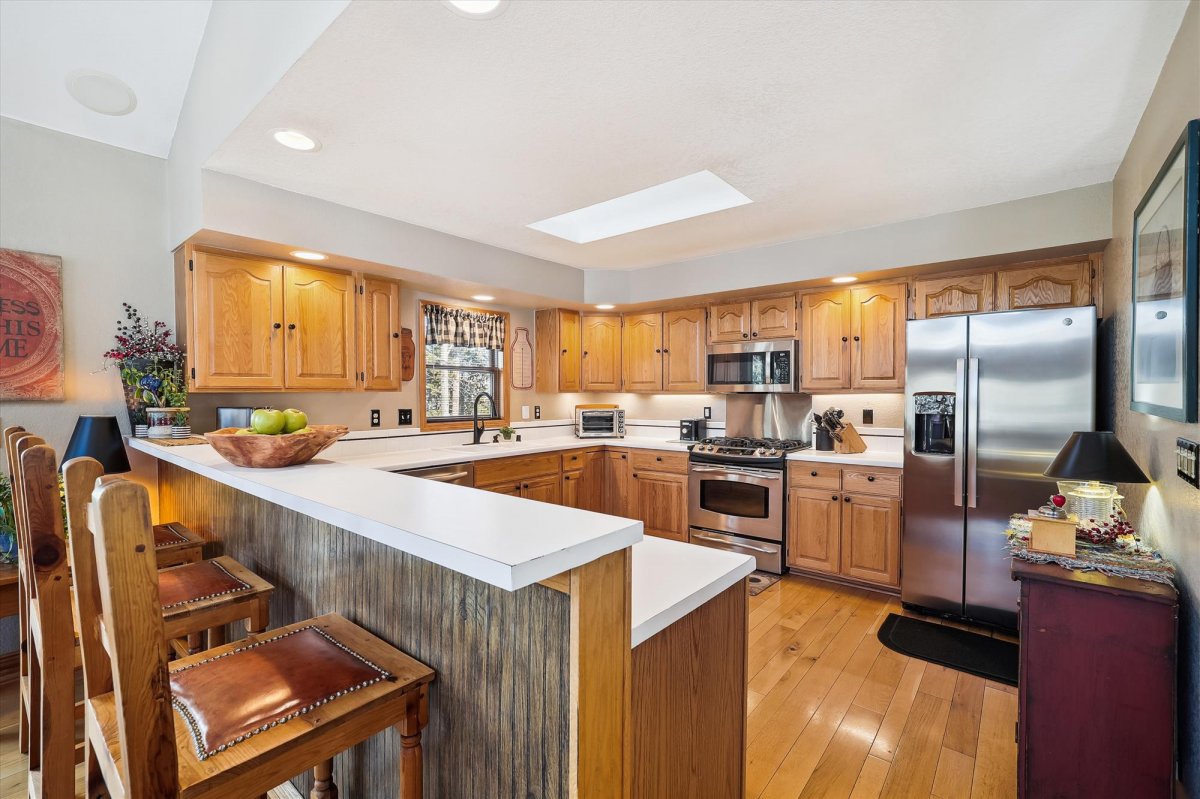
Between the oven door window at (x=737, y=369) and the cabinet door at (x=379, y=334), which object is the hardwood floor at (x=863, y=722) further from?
the cabinet door at (x=379, y=334)

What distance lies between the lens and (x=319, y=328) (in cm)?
322

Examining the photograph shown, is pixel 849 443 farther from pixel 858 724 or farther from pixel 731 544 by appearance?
pixel 858 724

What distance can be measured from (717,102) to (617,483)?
338 cm

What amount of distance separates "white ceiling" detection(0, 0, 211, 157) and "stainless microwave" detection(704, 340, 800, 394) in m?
3.74

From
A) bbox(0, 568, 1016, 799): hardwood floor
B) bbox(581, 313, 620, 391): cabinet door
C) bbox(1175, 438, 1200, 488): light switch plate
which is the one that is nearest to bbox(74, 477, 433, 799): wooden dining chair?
bbox(0, 568, 1016, 799): hardwood floor

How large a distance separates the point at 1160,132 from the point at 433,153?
272 centimetres

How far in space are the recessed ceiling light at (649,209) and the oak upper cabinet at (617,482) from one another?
1.90m

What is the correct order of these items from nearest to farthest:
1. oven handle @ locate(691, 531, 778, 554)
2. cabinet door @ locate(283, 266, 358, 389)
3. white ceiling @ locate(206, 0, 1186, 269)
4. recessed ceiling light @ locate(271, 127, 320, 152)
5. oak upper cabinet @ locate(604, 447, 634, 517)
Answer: white ceiling @ locate(206, 0, 1186, 269) → recessed ceiling light @ locate(271, 127, 320, 152) → cabinet door @ locate(283, 266, 358, 389) → oven handle @ locate(691, 531, 778, 554) → oak upper cabinet @ locate(604, 447, 634, 517)

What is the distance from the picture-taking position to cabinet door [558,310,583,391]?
4.94 meters

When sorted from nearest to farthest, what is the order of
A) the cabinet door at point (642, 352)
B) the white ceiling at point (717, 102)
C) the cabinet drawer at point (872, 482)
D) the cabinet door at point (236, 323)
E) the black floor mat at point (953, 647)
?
the white ceiling at point (717, 102) → the black floor mat at point (953, 647) → the cabinet door at point (236, 323) → the cabinet drawer at point (872, 482) → the cabinet door at point (642, 352)

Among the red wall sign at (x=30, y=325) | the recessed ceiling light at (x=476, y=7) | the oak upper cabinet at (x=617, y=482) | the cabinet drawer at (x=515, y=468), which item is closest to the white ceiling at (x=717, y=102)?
the recessed ceiling light at (x=476, y=7)

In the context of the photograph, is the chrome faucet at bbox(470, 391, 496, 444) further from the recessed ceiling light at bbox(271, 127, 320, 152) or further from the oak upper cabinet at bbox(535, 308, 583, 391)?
the recessed ceiling light at bbox(271, 127, 320, 152)

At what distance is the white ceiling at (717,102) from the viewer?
156cm

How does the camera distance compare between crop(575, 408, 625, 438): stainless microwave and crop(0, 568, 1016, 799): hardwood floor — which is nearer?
crop(0, 568, 1016, 799): hardwood floor
